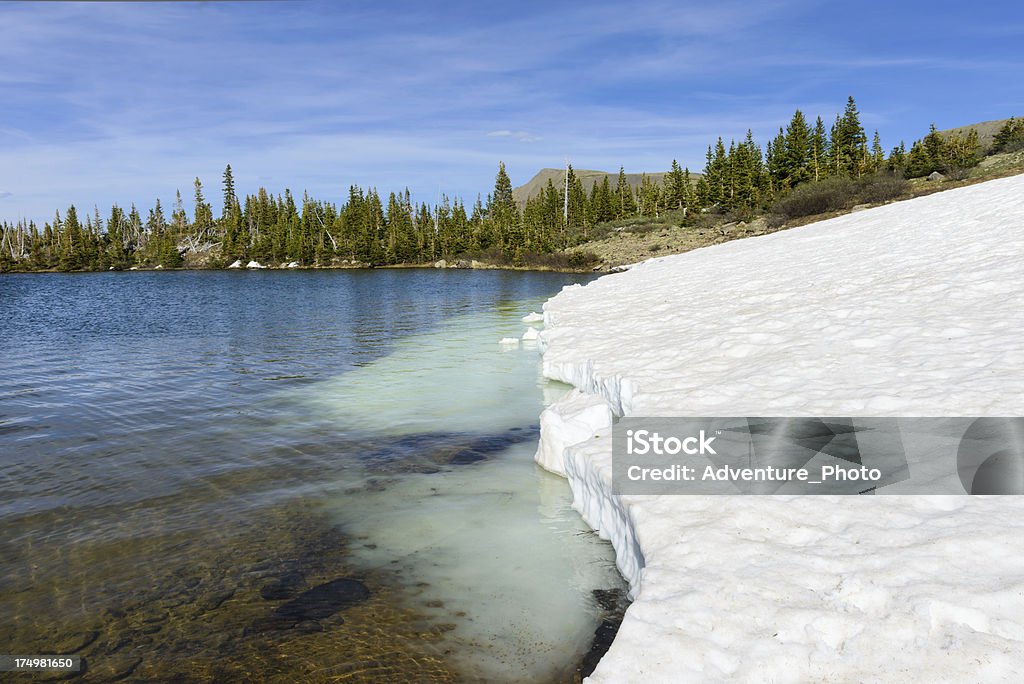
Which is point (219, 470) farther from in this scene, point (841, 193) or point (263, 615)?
point (841, 193)

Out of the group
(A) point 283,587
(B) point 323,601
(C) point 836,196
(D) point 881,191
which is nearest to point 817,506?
(B) point 323,601

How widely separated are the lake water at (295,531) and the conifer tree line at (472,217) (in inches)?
3295

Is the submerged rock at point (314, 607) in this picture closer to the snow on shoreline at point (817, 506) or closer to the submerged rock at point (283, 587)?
the submerged rock at point (283, 587)

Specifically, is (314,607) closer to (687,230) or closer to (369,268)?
(687,230)

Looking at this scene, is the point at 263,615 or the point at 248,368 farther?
the point at 248,368

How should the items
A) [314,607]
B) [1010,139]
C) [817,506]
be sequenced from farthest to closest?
[1010,139] < [314,607] < [817,506]

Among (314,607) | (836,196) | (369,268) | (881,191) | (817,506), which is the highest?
(836,196)

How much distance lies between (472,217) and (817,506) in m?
149

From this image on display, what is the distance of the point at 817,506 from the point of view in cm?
520

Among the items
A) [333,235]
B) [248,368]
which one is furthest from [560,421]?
[333,235]

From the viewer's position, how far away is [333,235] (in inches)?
5714

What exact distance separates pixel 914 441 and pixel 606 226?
108 m

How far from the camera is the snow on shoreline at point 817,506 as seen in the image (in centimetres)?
366

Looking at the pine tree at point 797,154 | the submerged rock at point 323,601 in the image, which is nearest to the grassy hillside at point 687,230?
the pine tree at point 797,154
